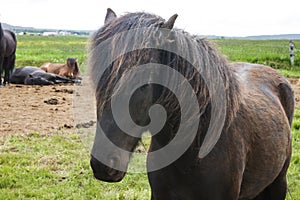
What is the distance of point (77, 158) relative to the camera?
5.00m

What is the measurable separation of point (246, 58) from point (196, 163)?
15.1m

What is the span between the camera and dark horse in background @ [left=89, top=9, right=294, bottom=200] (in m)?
1.73

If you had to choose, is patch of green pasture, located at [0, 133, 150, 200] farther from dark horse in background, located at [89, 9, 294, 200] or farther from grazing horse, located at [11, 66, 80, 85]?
grazing horse, located at [11, 66, 80, 85]

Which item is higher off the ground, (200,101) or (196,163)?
(200,101)

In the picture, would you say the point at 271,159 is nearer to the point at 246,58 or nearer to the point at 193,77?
the point at 193,77

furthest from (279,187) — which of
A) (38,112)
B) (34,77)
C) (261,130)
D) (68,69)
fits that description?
(68,69)

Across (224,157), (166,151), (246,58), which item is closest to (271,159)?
(224,157)

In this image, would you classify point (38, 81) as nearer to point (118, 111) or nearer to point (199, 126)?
point (199, 126)

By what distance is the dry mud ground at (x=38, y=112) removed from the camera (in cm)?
636

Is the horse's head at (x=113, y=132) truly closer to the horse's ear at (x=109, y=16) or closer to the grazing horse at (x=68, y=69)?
the horse's ear at (x=109, y=16)

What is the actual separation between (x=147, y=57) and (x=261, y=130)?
49.8 inches

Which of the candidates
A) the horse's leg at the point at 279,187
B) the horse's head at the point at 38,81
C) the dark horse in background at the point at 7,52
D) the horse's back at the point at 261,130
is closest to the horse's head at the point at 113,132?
the horse's back at the point at 261,130

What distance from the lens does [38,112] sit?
7.66 metres

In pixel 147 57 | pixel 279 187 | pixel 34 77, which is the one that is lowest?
pixel 34 77
